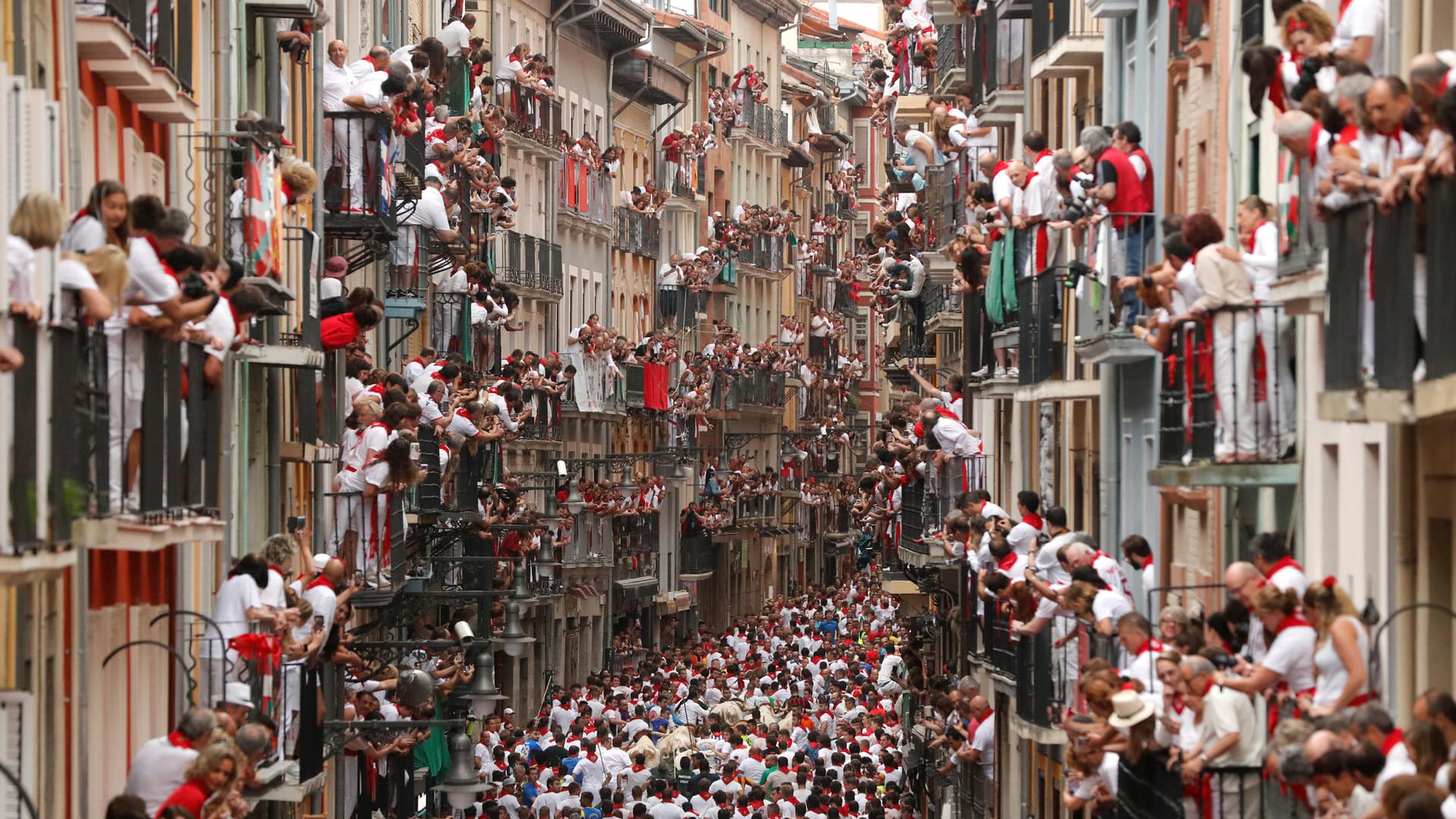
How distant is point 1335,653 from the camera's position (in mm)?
15828

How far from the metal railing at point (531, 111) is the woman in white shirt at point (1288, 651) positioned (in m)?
41.5

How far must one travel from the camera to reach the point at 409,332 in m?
41.4

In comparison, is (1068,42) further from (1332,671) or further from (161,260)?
(1332,671)

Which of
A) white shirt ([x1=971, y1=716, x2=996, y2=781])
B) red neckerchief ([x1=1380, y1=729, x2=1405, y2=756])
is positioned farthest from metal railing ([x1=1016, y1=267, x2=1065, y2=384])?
red neckerchief ([x1=1380, y1=729, x2=1405, y2=756])

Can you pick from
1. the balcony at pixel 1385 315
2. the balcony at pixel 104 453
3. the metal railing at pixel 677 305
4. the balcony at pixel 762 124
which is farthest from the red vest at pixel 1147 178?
the balcony at pixel 762 124

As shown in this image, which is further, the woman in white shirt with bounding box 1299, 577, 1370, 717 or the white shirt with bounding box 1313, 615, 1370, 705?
the white shirt with bounding box 1313, 615, 1370, 705

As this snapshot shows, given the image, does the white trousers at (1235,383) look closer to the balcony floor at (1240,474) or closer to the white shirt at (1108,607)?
the balcony floor at (1240,474)

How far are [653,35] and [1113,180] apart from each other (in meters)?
54.7

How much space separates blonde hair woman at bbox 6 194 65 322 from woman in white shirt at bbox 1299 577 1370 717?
6.41 m

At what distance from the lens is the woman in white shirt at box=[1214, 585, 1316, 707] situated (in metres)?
16.4

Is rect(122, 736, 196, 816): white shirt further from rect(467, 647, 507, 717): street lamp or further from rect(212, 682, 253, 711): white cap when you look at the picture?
rect(467, 647, 507, 717): street lamp

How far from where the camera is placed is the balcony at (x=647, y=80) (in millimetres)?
73812

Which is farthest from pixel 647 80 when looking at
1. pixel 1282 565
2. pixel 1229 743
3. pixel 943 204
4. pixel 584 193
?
pixel 1282 565

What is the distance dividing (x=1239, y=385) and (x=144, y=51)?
7231 mm
